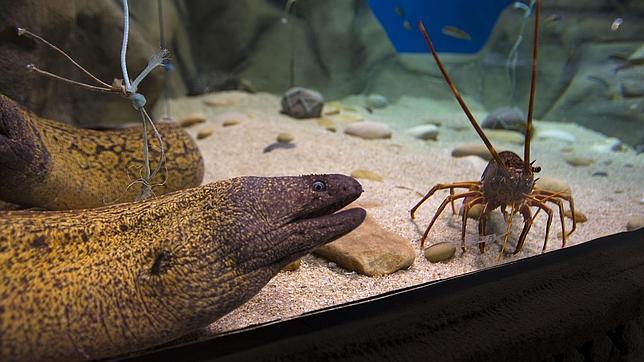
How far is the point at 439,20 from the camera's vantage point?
7.33 metres

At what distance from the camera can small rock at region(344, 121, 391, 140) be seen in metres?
4.55

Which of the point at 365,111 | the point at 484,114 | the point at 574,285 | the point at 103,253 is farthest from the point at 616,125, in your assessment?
the point at 103,253

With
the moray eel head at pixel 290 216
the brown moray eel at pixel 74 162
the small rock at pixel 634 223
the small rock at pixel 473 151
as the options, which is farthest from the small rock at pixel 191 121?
the small rock at pixel 634 223

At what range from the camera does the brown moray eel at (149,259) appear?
107cm

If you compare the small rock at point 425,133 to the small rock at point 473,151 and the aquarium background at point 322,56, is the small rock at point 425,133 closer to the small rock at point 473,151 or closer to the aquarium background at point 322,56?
the small rock at point 473,151

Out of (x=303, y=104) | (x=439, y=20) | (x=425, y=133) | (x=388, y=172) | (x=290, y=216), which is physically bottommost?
(x=388, y=172)

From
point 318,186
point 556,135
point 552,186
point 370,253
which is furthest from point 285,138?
point 556,135

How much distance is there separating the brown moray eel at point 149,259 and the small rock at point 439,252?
727 mm

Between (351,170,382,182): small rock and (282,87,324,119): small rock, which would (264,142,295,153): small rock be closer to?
(351,170,382,182): small rock

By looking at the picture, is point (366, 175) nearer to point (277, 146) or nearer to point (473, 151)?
point (277, 146)

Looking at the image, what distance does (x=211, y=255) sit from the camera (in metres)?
1.23

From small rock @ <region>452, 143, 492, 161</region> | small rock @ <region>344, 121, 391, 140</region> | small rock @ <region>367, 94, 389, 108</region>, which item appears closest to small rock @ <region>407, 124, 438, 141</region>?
small rock @ <region>344, 121, 391, 140</region>

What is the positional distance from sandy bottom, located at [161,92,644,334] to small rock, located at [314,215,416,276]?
0.14 feet

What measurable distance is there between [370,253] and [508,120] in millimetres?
4367
